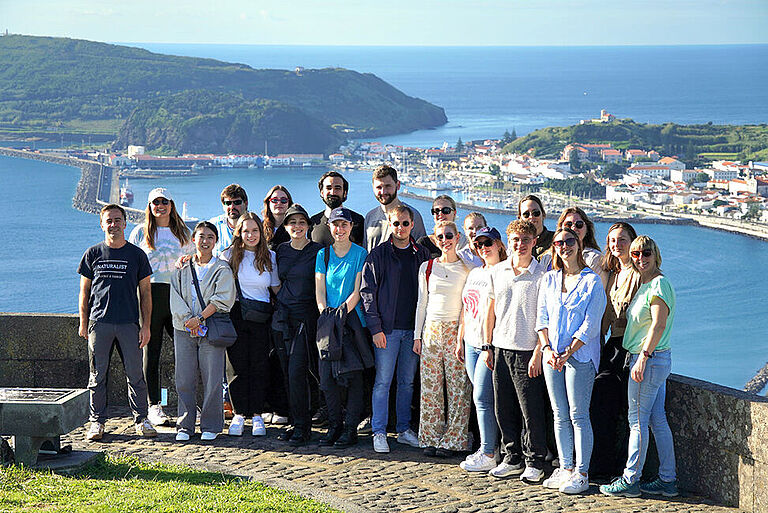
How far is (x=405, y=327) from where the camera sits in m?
5.04

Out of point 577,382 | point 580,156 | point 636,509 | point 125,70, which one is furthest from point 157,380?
point 125,70

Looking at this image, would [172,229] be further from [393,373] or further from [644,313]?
[644,313]

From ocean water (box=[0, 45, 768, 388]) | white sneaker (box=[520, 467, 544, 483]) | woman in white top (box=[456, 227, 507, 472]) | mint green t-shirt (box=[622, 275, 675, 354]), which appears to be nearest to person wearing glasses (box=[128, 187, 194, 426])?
woman in white top (box=[456, 227, 507, 472])

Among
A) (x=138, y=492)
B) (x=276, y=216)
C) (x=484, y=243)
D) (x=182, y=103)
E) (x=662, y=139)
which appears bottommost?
(x=138, y=492)

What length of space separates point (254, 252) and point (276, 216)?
0.42 m

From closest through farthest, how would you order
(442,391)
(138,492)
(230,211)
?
(138,492)
(442,391)
(230,211)

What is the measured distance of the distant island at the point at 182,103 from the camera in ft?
376

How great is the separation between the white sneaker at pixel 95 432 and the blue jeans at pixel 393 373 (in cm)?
149

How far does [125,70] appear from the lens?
443ft

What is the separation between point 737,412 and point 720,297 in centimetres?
5792

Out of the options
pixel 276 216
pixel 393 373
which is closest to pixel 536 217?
pixel 393 373

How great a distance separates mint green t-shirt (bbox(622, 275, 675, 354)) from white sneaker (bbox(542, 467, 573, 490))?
26.0 inches

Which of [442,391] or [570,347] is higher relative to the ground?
[570,347]

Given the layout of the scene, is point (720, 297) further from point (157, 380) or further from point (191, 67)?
point (191, 67)
